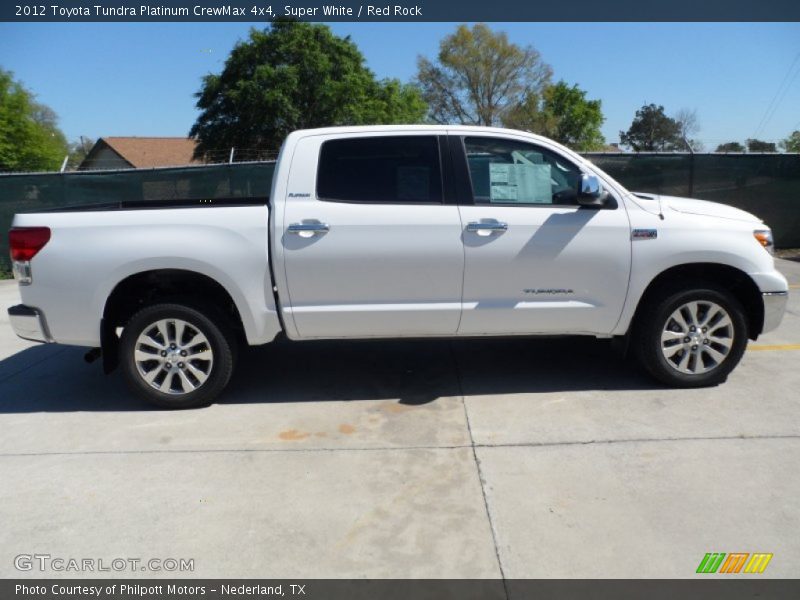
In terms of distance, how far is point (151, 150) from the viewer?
62000 millimetres

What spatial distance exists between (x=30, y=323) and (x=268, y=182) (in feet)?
26.1

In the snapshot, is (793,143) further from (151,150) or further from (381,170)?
(151,150)

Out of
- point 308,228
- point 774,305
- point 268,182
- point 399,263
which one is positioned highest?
point 268,182

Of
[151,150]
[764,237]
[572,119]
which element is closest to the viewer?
[764,237]

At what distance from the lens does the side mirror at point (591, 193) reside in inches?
181

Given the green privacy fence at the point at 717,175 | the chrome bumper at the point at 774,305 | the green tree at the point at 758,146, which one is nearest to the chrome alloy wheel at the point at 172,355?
the chrome bumper at the point at 774,305

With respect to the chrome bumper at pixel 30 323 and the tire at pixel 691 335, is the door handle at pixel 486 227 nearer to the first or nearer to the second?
the tire at pixel 691 335

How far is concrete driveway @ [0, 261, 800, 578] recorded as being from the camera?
3.13 metres

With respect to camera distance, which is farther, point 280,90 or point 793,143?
point 280,90

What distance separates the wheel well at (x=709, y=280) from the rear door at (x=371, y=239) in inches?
58.1

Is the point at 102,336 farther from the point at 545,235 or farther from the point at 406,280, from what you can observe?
the point at 545,235
